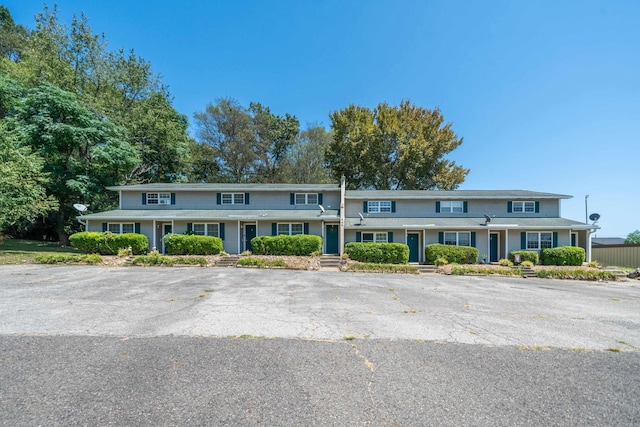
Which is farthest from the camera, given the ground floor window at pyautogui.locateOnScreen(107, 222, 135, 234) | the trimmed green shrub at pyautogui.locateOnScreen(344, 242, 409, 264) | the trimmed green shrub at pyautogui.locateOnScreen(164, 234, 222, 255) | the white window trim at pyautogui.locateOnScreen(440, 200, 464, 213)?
the white window trim at pyautogui.locateOnScreen(440, 200, 464, 213)

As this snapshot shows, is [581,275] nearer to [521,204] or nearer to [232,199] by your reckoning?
[521,204]

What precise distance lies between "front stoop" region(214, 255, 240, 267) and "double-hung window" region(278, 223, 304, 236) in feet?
11.9

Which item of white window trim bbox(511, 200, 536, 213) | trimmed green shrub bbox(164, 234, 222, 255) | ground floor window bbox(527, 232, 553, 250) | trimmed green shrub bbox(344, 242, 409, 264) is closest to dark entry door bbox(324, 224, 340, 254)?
trimmed green shrub bbox(344, 242, 409, 264)

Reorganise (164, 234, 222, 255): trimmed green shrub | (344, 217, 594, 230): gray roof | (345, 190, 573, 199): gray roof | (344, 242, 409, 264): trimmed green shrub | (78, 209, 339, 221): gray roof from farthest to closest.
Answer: (345, 190, 573, 199): gray roof
(78, 209, 339, 221): gray roof
(344, 217, 594, 230): gray roof
(164, 234, 222, 255): trimmed green shrub
(344, 242, 409, 264): trimmed green shrub

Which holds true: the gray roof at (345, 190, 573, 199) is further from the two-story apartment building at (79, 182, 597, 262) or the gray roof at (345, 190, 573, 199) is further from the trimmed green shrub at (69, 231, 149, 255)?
the trimmed green shrub at (69, 231, 149, 255)

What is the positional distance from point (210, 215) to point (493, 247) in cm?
1882

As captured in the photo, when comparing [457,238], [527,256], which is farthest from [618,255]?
[457,238]

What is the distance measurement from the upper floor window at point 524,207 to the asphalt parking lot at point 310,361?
14159 mm

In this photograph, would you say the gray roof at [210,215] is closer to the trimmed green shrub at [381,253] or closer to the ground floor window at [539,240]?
the trimmed green shrub at [381,253]

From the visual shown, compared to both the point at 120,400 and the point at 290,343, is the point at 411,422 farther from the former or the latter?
the point at 120,400

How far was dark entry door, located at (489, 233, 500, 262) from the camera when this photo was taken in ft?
65.3

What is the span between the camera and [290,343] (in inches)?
194

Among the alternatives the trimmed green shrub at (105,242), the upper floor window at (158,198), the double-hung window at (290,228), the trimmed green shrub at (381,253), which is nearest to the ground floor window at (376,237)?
the trimmed green shrub at (381,253)

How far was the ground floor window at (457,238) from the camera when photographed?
19.6 m
